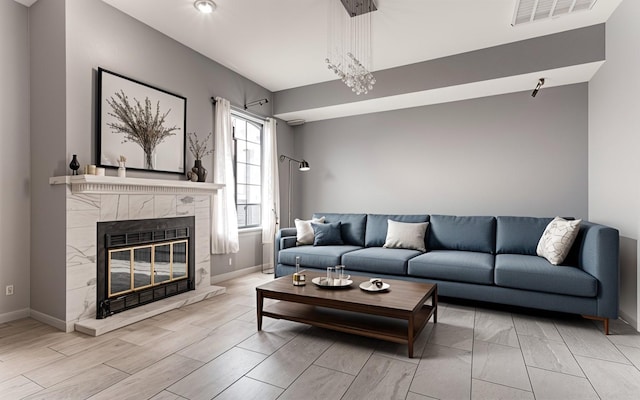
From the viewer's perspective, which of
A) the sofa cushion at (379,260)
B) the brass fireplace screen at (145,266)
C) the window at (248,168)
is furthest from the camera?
the window at (248,168)

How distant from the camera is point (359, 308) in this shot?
242 centimetres

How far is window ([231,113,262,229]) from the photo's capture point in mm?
4988

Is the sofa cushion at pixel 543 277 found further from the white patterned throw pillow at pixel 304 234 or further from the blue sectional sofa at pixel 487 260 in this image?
the white patterned throw pillow at pixel 304 234

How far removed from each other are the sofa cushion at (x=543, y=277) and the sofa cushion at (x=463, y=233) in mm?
631

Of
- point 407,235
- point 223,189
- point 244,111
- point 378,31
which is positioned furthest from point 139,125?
point 407,235

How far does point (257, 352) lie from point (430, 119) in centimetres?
400

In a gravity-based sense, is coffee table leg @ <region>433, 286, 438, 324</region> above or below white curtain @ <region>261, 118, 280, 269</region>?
below

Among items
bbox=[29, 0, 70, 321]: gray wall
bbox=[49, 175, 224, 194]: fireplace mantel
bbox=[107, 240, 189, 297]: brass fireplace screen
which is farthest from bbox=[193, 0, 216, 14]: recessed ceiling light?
bbox=[107, 240, 189, 297]: brass fireplace screen

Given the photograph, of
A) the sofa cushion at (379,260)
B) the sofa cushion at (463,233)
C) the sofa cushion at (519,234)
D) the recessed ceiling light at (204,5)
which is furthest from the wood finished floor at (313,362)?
the recessed ceiling light at (204,5)

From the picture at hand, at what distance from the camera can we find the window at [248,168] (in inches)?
196

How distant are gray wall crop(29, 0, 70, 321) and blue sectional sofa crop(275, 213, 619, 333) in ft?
7.69

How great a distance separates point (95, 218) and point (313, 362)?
7.53 feet

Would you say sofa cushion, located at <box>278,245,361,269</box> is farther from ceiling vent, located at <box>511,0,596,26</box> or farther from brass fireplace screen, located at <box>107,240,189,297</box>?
ceiling vent, located at <box>511,0,596,26</box>

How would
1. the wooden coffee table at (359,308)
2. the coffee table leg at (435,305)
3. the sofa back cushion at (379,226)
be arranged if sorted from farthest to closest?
the sofa back cushion at (379,226) < the coffee table leg at (435,305) < the wooden coffee table at (359,308)
